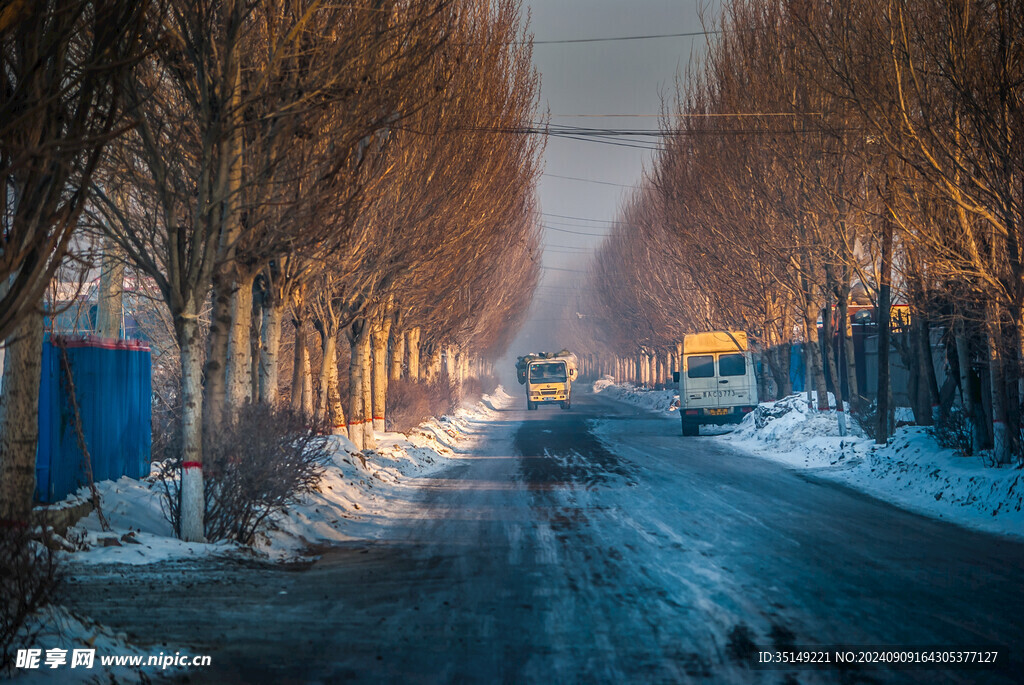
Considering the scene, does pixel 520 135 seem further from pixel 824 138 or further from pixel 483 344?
pixel 483 344

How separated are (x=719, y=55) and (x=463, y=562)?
2305 cm

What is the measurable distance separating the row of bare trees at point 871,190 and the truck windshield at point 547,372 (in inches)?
550

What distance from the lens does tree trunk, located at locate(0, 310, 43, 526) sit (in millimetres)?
8117

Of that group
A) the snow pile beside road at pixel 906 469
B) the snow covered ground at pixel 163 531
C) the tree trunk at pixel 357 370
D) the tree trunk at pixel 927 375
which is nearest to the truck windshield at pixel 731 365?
the snow pile beside road at pixel 906 469

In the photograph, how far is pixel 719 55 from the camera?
28.4 meters

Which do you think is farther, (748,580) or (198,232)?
(198,232)

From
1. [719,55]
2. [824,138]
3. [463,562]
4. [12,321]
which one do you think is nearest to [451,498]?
[463,562]

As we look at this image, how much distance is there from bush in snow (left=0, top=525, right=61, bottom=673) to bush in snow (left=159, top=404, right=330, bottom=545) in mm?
4338

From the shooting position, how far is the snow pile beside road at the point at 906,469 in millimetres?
11945

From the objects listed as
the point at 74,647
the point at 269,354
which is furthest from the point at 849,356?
the point at 74,647

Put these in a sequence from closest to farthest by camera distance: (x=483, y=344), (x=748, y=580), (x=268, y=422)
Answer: (x=748, y=580), (x=268, y=422), (x=483, y=344)

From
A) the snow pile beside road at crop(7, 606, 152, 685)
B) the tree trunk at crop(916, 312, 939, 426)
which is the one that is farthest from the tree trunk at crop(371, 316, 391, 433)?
the snow pile beside road at crop(7, 606, 152, 685)

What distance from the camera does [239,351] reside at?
12367 mm

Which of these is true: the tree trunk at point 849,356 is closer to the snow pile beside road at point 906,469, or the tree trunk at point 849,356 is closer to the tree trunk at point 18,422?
the snow pile beside road at point 906,469
